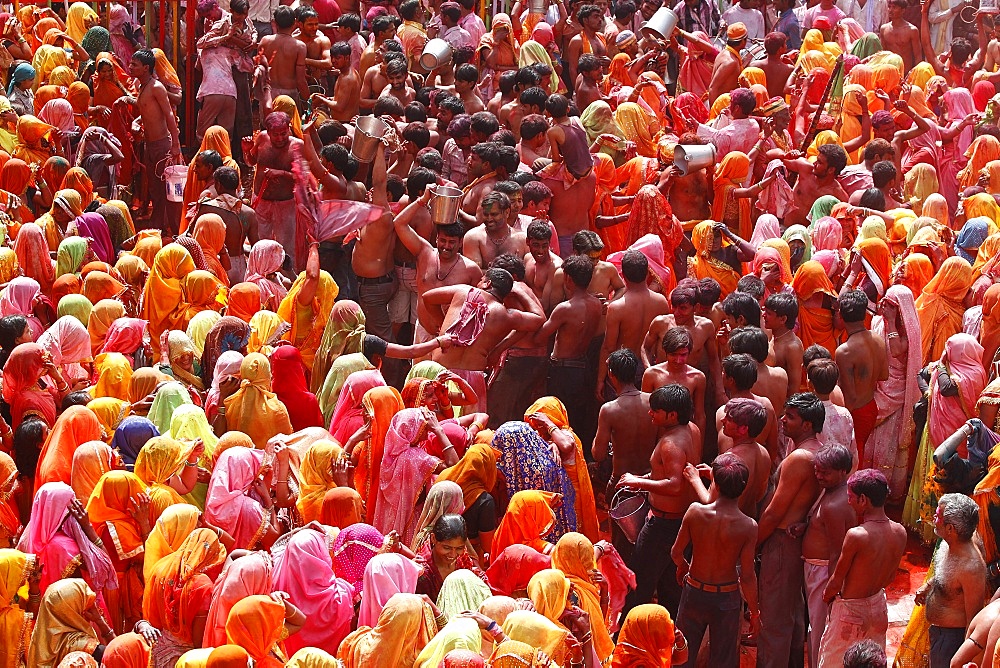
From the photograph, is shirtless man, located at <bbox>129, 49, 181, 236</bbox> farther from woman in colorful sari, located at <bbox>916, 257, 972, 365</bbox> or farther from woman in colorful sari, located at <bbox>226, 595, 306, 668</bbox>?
woman in colorful sari, located at <bbox>226, 595, 306, 668</bbox>

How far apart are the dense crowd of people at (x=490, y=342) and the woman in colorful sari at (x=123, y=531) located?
0.02 m

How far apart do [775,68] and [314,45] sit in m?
4.08

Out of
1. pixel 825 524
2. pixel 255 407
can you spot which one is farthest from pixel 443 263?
pixel 825 524

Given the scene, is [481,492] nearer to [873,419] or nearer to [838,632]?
[838,632]

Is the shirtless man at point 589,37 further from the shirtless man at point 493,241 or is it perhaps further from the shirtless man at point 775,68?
the shirtless man at point 493,241

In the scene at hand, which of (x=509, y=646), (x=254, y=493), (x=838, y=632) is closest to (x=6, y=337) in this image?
(x=254, y=493)

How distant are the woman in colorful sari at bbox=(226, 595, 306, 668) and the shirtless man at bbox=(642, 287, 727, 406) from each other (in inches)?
134

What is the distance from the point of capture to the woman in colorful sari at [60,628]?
598cm

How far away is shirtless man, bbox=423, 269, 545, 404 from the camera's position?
8.66m

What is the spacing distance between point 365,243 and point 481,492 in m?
3.11

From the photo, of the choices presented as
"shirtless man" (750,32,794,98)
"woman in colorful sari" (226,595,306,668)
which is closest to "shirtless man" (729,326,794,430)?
"woman in colorful sari" (226,595,306,668)

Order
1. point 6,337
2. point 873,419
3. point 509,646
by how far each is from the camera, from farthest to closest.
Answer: point 873,419, point 6,337, point 509,646

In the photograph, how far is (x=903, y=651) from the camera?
7043 mm

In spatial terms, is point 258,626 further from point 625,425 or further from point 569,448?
point 625,425
